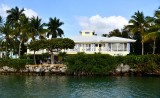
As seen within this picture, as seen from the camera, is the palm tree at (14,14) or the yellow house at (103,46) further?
the palm tree at (14,14)

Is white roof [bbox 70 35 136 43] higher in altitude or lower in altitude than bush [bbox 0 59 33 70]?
higher

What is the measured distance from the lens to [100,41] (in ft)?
262

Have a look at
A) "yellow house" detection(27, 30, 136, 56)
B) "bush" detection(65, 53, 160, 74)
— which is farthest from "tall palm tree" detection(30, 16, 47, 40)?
"bush" detection(65, 53, 160, 74)

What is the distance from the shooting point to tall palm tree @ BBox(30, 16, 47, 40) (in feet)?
264

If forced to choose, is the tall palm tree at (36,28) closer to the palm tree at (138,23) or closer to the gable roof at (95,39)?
the gable roof at (95,39)

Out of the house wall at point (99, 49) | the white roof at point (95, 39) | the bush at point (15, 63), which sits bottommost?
the bush at point (15, 63)

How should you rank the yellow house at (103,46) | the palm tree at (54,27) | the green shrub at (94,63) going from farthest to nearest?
the palm tree at (54,27)
the yellow house at (103,46)
the green shrub at (94,63)

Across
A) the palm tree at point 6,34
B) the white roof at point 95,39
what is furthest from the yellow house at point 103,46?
the palm tree at point 6,34

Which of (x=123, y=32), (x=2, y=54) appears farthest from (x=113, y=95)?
(x=123, y=32)

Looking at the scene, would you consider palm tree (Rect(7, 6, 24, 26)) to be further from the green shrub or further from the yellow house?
the green shrub

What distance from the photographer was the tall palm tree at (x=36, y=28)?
264ft

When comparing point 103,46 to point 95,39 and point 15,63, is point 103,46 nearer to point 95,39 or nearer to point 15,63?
point 95,39

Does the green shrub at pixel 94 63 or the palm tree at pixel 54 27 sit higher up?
the palm tree at pixel 54 27

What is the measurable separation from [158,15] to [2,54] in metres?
42.7
